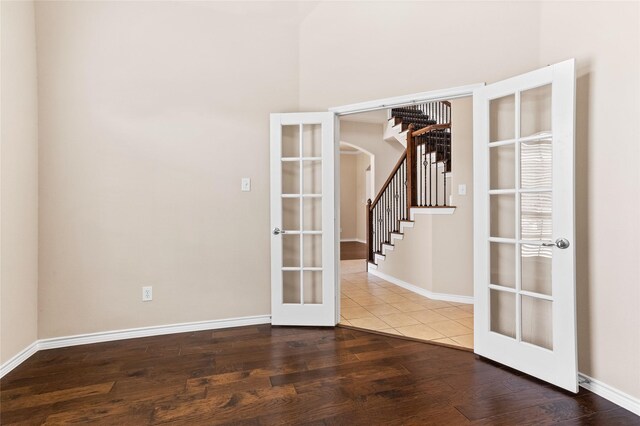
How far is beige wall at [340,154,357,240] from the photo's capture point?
10.7m

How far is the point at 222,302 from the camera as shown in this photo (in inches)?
125

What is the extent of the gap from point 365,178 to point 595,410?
28.3 feet

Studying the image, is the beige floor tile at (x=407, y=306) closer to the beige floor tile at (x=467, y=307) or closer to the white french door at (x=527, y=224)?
the beige floor tile at (x=467, y=307)

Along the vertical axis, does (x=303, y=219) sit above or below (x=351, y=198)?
below

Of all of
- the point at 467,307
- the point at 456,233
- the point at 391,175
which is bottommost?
the point at 467,307

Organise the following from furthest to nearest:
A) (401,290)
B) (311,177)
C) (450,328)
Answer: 1. (401,290)
2. (311,177)
3. (450,328)

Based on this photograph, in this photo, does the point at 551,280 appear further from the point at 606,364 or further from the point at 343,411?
the point at 343,411

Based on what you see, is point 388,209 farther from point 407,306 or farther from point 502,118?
point 502,118

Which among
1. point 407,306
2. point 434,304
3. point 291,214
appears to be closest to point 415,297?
point 434,304

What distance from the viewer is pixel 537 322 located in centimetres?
225

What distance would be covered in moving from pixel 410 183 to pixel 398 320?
2.03 meters

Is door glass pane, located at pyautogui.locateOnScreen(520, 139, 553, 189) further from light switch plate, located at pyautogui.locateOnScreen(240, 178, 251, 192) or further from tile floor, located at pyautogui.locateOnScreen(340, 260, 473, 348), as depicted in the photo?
light switch plate, located at pyautogui.locateOnScreen(240, 178, 251, 192)

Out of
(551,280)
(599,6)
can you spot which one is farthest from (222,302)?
(599,6)

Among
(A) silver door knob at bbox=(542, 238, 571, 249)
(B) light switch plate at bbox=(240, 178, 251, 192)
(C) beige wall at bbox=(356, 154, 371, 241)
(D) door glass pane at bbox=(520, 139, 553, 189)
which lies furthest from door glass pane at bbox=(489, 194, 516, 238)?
(C) beige wall at bbox=(356, 154, 371, 241)
